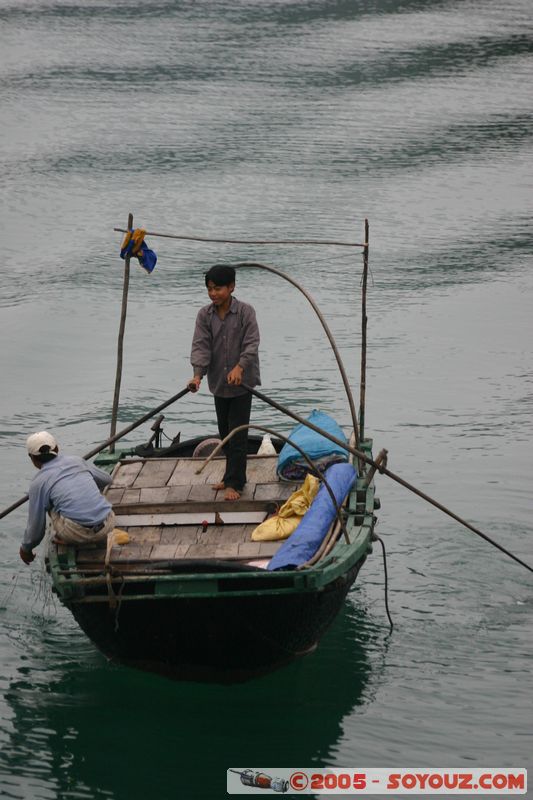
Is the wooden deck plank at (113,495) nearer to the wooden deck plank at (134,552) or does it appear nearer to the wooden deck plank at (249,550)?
the wooden deck plank at (134,552)

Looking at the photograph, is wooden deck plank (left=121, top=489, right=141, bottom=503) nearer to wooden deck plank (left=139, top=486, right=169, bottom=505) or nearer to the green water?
wooden deck plank (left=139, top=486, right=169, bottom=505)

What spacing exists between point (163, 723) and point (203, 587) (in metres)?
1.17

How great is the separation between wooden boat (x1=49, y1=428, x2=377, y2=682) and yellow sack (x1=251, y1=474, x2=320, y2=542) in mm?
60

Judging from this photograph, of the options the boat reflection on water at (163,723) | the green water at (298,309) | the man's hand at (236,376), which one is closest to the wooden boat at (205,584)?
the boat reflection on water at (163,723)

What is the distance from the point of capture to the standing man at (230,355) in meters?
7.14

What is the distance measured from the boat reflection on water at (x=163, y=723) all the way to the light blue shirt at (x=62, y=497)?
1.17m

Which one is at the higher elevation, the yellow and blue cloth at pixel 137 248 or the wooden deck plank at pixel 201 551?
the yellow and blue cloth at pixel 137 248

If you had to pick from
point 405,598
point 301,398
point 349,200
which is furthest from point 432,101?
point 405,598

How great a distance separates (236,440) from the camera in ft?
24.2

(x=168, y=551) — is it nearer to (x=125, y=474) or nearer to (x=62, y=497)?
(x=62, y=497)

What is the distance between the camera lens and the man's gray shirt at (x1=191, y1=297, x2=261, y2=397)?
7.23 metres

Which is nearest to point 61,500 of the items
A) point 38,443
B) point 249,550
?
point 38,443

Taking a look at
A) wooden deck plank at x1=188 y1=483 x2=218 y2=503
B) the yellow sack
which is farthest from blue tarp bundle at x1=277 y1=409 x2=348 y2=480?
wooden deck plank at x1=188 y1=483 x2=218 y2=503

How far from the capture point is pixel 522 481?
10070 mm
